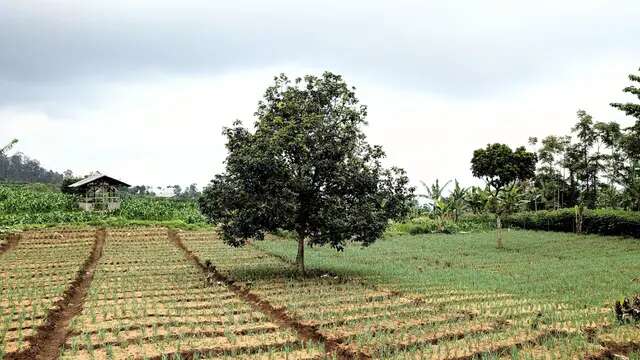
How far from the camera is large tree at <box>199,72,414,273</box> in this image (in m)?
19.3

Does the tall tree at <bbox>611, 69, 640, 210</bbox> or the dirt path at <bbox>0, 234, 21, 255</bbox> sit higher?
the tall tree at <bbox>611, 69, 640, 210</bbox>

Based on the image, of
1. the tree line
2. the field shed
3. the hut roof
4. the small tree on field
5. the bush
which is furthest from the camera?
the tree line

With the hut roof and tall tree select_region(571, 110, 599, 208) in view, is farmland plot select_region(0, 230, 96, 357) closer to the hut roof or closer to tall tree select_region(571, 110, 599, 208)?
the hut roof

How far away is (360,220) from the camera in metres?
19.4

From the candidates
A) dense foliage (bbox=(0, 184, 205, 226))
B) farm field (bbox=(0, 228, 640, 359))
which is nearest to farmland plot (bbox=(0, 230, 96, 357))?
farm field (bbox=(0, 228, 640, 359))

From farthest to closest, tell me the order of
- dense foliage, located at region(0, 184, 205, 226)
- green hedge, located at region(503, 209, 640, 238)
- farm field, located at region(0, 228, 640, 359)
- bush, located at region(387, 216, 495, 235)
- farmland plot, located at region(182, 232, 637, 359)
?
bush, located at region(387, 216, 495, 235) → dense foliage, located at region(0, 184, 205, 226) → green hedge, located at region(503, 209, 640, 238) → farm field, located at region(0, 228, 640, 359) → farmland plot, located at region(182, 232, 637, 359)

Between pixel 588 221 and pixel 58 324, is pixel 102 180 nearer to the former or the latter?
pixel 58 324

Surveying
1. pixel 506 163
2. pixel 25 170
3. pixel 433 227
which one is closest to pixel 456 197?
pixel 433 227

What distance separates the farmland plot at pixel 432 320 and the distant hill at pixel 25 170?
125m

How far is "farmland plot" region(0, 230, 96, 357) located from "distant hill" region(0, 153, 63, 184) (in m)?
104

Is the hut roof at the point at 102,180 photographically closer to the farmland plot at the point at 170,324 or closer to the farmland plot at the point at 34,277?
the farmland plot at the point at 34,277

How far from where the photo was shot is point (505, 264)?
26141mm

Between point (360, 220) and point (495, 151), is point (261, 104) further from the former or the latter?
point (495, 151)

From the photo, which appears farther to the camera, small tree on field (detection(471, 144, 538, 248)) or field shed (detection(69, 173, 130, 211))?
Result: small tree on field (detection(471, 144, 538, 248))
